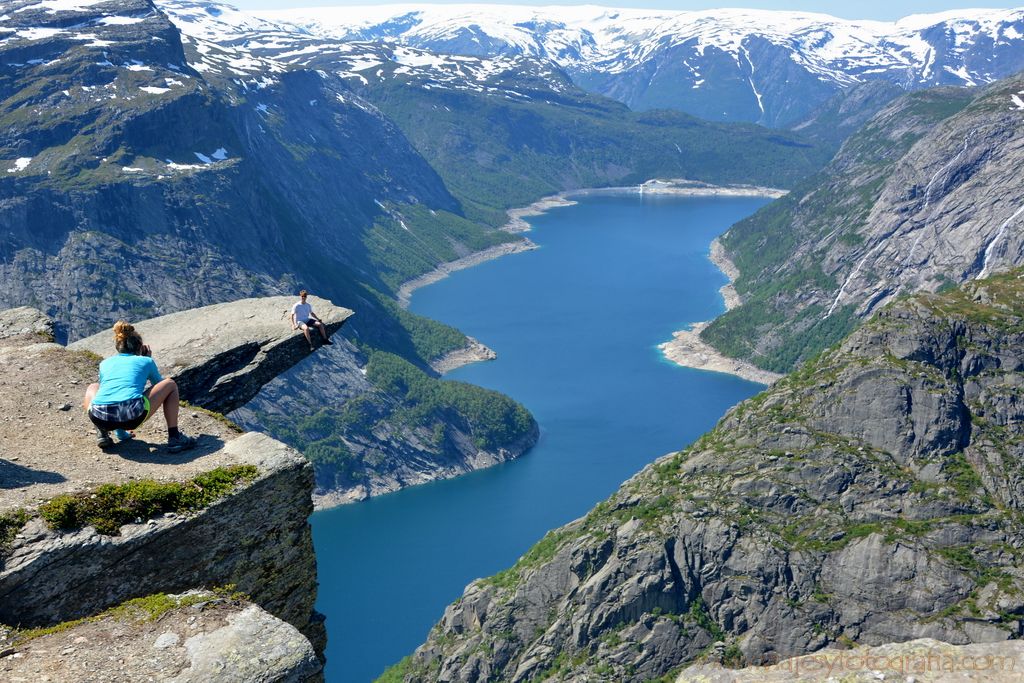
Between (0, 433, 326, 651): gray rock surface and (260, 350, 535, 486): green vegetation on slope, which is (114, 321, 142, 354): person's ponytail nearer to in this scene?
(0, 433, 326, 651): gray rock surface

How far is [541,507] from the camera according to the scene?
488ft

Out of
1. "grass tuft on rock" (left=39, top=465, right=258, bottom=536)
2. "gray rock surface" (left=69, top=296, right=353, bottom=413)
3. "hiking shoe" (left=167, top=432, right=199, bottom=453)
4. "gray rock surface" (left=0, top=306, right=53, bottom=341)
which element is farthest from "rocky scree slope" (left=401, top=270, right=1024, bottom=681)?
"grass tuft on rock" (left=39, top=465, right=258, bottom=536)

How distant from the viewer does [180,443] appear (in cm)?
2144

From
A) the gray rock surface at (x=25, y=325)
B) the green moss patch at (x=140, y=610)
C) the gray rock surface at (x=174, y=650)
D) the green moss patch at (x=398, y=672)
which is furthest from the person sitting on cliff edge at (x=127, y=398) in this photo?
the green moss patch at (x=398, y=672)

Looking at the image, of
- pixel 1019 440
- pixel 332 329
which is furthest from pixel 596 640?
pixel 332 329

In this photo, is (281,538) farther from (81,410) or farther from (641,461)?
(641,461)

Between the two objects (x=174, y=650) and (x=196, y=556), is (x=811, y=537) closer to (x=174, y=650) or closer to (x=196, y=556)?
(x=196, y=556)

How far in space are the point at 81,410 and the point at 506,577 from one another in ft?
259

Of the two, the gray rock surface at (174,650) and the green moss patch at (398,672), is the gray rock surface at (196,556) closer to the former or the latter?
the gray rock surface at (174,650)

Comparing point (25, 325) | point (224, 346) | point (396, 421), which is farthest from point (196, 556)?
point (396, 421)

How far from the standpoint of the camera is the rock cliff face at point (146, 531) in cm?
1675

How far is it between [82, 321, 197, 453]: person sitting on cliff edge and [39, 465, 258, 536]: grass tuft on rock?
2210 millimetres

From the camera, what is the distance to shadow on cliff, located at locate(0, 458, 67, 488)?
1905cm

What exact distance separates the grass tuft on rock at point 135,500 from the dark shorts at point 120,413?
219 centimetres
